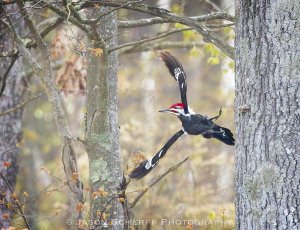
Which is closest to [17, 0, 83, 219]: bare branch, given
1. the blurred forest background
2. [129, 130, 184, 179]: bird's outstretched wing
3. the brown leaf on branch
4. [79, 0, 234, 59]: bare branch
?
the blurred forest background

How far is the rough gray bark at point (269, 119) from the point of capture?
4703mm

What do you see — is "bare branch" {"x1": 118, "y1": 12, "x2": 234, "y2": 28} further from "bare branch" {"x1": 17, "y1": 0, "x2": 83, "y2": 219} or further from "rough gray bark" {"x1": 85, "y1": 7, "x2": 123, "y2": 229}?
"bare branch" {"x1": 17, "y1": 0, "x2": 83, "y2": 219}

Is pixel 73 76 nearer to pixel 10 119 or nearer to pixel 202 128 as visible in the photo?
pixel 10 119

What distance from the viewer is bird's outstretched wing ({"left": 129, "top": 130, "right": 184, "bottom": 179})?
632 cm

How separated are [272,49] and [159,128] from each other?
1049cm

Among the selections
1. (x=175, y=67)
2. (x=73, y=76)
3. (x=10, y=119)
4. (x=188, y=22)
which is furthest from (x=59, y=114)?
(x=73, y=76)

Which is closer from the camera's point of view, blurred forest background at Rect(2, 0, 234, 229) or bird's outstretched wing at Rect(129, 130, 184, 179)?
bird's outstretched wing at Rect(129, 130, 184, 179)

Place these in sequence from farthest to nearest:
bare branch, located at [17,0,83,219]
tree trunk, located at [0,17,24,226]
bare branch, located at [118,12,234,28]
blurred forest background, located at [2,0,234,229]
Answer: blurred forest background, located at [2,0,234,229] → tree trunk, located at [0,17,24,226] → bare branch, located at [17,0,83,219] → bare branch, located at [118,12,234,28]

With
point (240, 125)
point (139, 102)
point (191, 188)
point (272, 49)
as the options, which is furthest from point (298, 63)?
point (139, 102)

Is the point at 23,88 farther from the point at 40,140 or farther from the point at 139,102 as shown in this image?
the point at 139,102

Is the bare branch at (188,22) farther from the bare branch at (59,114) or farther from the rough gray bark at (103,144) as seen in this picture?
the rough gray bark at (103,144)

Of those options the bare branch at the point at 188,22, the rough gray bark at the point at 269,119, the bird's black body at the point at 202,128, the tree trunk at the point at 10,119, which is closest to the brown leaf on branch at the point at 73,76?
the tree trunk at the point at 10,119

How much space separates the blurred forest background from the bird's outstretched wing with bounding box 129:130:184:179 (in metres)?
0.16

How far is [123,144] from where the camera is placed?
1377cm
